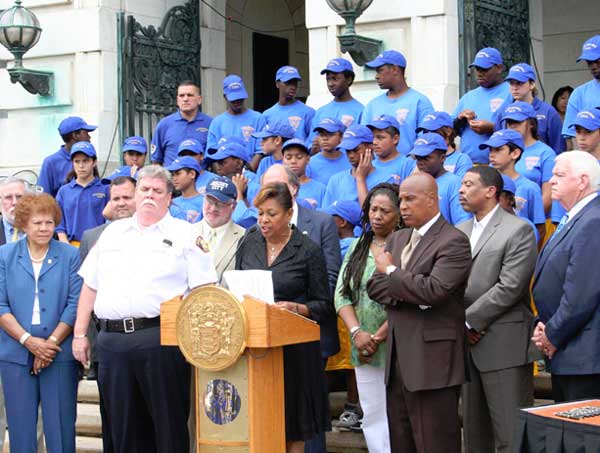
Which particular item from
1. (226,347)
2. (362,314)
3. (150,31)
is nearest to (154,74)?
(150,31)

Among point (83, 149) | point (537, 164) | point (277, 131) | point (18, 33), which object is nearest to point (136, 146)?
point (83, 149)

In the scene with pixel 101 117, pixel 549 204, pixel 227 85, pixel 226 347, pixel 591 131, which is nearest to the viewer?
pixel 226 347

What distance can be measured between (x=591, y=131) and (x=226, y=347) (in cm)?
341

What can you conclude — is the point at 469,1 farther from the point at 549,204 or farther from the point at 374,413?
the point at 374,413

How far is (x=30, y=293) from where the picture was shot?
788 cm

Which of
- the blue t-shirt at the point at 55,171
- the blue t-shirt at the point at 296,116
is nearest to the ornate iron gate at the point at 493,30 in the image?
the blue t-shirt at the point at 296,116

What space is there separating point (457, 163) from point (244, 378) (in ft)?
10.9

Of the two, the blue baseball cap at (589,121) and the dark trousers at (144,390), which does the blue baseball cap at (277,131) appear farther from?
the dark trousers at (144,390)

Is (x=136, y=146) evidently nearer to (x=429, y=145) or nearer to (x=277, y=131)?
(x=277, y=131)

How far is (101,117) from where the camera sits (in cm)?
1325

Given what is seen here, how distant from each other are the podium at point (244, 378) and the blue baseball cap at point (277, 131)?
3.64 m

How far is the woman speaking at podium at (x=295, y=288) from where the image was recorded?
713 centimetres

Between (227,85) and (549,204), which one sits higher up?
(227,85)

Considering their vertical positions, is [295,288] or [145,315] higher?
[295,288]
